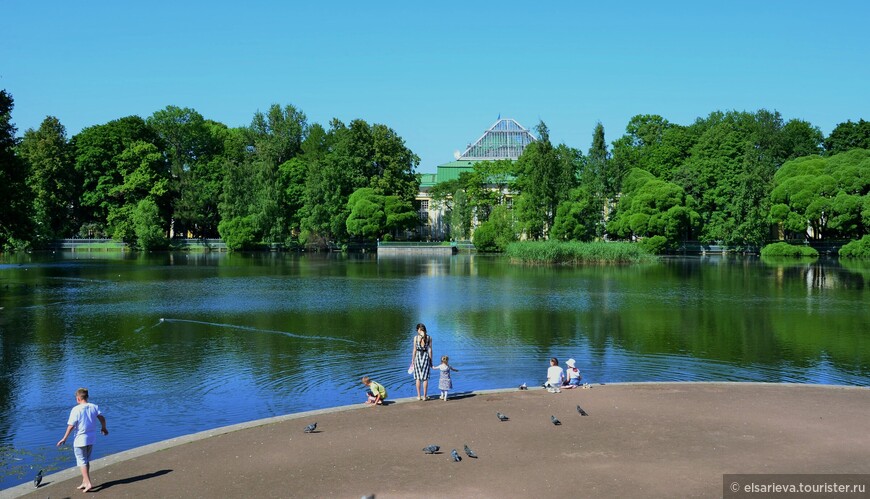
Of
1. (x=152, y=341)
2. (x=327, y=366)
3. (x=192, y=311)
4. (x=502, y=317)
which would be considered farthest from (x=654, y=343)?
(x=192, y=311)

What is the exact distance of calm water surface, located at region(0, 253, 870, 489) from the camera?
56.8 ft

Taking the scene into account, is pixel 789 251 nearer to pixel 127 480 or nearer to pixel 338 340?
pixel 338 340

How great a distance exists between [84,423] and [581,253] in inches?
2739

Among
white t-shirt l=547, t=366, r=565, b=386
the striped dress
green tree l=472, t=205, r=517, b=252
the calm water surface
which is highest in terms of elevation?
green tree l=472, t=205, r=517, b=252

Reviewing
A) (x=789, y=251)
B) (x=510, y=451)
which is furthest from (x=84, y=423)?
(x=789, y=251)

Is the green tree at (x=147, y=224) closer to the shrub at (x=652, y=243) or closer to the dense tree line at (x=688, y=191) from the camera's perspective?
the dense tree line at (x=688, y=191)

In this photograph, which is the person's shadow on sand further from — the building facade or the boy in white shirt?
the building facade

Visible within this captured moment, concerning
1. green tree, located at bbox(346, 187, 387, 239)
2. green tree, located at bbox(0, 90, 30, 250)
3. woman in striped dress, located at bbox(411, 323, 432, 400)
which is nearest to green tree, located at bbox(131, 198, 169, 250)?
green tree, located at bbox(346, 187, 387, 239)

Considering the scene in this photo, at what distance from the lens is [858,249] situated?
8488cm

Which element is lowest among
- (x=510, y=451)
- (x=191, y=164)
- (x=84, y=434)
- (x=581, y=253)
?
(x=510, y=451)

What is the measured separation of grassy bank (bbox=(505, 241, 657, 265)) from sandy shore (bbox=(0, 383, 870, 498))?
6116 centimetres

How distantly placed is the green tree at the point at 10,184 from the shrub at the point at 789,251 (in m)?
81.2

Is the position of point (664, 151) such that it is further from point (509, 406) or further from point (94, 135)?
point (509, 406)

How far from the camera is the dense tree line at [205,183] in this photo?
10250 centimetres
